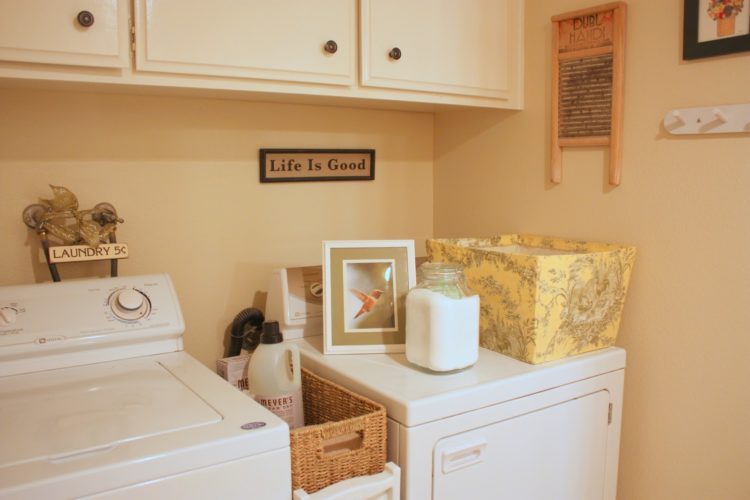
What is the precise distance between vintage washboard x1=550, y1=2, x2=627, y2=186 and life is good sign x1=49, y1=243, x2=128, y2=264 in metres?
1.21

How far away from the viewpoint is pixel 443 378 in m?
1.41

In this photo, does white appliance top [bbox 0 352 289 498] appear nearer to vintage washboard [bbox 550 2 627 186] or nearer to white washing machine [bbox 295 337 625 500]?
white washing machine [bbox 295 337 625 500]

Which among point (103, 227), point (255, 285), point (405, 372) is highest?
point (103, 227)

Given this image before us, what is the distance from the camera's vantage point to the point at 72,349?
1.40 m

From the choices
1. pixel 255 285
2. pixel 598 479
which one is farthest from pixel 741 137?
pixel 255 285

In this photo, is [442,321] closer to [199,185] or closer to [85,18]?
[199,185]

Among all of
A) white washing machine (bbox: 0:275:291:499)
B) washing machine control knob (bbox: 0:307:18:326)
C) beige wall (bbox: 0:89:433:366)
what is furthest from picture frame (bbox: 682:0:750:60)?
washing machine control knob (bbox: 0:307:18:326)

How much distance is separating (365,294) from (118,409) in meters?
0.67

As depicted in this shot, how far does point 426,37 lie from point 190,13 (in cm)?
64

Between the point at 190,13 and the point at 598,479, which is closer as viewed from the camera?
the point at 190,13

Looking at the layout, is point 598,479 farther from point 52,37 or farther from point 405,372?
point 52,37

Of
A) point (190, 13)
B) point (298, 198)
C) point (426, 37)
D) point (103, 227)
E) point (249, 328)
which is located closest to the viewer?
point (190, 13)

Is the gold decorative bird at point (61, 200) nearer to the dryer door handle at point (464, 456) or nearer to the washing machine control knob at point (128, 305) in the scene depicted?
the washing machine control knob at point (128, 305)

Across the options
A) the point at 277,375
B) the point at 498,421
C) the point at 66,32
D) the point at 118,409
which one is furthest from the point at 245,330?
the point at 66,32
